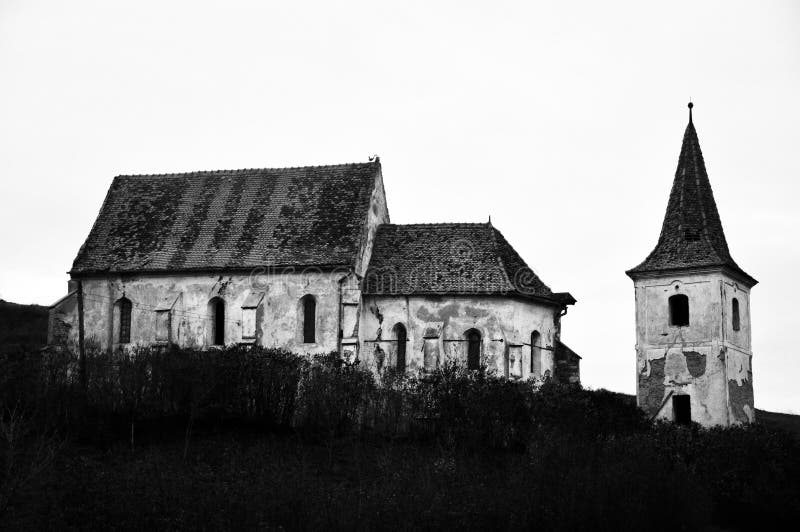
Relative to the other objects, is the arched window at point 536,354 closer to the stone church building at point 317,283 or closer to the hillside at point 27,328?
the stone church building at point 317,283

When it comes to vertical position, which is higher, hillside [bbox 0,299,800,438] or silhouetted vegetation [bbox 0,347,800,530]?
hillside [bbox 0,299,800,438]

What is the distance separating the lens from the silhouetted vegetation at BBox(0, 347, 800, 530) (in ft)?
140

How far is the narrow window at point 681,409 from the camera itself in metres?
57.1

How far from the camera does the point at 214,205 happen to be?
62.8 metres

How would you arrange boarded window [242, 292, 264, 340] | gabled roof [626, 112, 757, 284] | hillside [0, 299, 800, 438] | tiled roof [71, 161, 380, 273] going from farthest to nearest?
hillside [0, 299, 800, 438] < tiled roof [71, 161, 380, 273] < gabled roof [626, 112, 757, 284] < boarded window [242, 292, 264, 340]

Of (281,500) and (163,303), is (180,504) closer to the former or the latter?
(281,500)

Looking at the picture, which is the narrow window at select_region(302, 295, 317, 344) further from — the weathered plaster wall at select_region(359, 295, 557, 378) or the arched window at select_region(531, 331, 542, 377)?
the arched window at select_region(531, 331, 542, 377)

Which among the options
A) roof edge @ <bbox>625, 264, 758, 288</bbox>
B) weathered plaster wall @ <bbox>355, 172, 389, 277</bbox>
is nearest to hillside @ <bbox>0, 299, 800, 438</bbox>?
roof edge @ <bbox>625, 264, 758, 288</bbox>

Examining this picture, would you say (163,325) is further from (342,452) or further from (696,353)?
(696,353)

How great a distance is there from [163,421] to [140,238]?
12362 millimetres

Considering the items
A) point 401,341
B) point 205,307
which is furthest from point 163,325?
point 401,341

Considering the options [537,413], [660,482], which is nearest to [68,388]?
[537,413]

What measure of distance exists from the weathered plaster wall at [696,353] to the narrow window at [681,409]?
0.61 feet

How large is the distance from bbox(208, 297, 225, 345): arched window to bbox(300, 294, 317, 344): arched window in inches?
151
